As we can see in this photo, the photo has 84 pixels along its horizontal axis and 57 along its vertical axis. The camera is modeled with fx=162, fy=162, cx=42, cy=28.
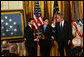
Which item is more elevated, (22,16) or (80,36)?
(22,16)

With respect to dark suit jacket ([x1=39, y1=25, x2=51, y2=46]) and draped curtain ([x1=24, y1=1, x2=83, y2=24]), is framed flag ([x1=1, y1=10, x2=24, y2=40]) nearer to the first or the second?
draped curtain ([x1=24, y1=1, x2=83, y2=24])

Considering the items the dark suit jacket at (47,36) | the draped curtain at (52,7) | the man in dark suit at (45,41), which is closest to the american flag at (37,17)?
the draped curtain at (52,7)

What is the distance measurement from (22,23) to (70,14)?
66.4 inches

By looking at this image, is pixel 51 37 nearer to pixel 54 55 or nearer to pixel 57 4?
pixel 54 55

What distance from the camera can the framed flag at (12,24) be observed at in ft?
18.0

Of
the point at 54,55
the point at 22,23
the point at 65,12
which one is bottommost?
the point at 54,55

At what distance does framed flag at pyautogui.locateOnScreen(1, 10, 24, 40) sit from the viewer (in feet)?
18.0

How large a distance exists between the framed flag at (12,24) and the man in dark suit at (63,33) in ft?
4.04

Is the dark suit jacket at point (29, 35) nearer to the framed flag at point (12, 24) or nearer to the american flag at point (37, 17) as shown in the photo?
the framed flag at point (12, 24)

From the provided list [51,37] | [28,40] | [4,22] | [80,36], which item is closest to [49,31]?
[51,37]

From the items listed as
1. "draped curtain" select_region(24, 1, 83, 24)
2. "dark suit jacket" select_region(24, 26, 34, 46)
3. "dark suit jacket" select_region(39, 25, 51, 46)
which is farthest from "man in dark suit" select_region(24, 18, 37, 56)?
"draped curtain" select_region(24, 1, 83, 24)

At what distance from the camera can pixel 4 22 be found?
549cm

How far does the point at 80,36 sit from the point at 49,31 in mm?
1115

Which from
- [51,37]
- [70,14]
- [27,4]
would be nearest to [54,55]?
[51,37]
